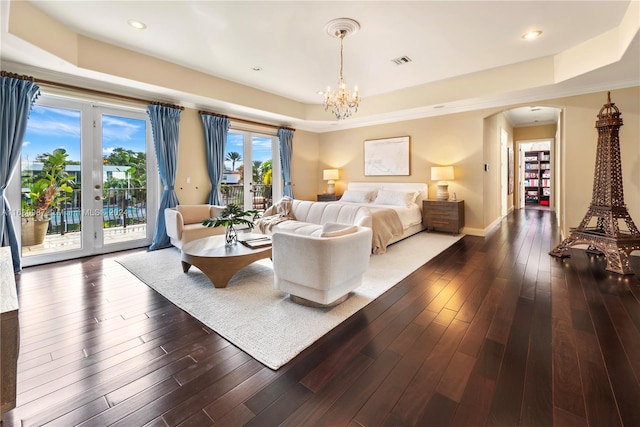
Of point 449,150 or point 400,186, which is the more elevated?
point 449,150

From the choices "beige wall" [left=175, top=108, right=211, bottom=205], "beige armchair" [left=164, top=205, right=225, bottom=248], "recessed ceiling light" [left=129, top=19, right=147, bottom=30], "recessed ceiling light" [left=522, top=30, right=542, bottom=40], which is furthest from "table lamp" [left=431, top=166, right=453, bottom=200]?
"recessed ceiling light" [left=129, top=19, right=147, bottom=30]

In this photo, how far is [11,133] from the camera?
3.63 m

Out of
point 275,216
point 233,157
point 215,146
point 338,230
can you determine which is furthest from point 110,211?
point 338,230

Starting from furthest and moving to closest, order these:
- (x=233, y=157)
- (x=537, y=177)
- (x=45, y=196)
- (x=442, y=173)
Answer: (x=537, y=177) → (x=233, y=157) → (x=442, y=173) → (x=45, y=196)

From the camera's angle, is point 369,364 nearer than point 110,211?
Yes

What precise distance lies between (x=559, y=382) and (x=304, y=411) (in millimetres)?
1480

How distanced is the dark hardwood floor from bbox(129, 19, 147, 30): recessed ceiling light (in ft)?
10.2

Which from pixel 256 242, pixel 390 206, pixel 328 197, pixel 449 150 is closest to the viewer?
pixel 256 242

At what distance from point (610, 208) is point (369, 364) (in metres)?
4.00

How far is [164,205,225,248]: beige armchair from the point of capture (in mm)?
4465

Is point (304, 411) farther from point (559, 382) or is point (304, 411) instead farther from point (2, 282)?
point (2, 282)

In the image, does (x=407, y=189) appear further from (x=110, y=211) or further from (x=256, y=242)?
(x=110, y=211)

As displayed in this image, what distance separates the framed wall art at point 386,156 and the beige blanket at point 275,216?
288 cm

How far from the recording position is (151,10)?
3.15 m
